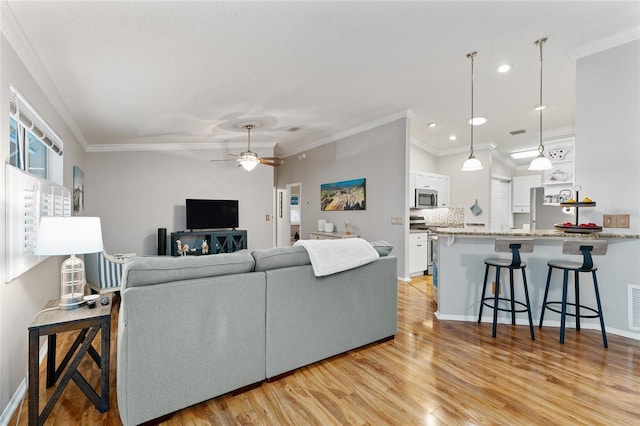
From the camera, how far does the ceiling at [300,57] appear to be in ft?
7.66

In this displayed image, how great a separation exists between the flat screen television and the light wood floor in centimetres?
341

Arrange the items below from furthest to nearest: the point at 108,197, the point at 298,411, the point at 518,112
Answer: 1. the point at 108,197
2. the point at 518,112
3. the point at 298,411

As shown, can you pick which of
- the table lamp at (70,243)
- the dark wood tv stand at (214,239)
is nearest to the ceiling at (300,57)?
the table lamp at (70,243)

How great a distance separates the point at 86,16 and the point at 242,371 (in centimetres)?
276

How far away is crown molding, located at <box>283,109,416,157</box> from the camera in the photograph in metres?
4.92

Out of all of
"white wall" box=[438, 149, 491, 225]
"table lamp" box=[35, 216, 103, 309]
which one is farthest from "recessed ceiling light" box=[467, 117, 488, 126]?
"table lamp" box=[35, 216, 103, 309]

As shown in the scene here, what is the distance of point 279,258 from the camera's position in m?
2.13

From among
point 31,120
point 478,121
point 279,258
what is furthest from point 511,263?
point 31,120

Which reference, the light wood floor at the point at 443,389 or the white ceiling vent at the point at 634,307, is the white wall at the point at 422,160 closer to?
the white ceiling vent at the point at 634,307

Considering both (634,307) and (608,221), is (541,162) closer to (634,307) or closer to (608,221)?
(608,221)

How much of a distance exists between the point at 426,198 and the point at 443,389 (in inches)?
182

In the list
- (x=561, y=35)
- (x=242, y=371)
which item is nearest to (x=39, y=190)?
(x=242, y=371)

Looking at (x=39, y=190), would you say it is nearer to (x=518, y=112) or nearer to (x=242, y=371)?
(x=242, y=371)

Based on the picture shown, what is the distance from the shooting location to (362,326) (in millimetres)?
2535
